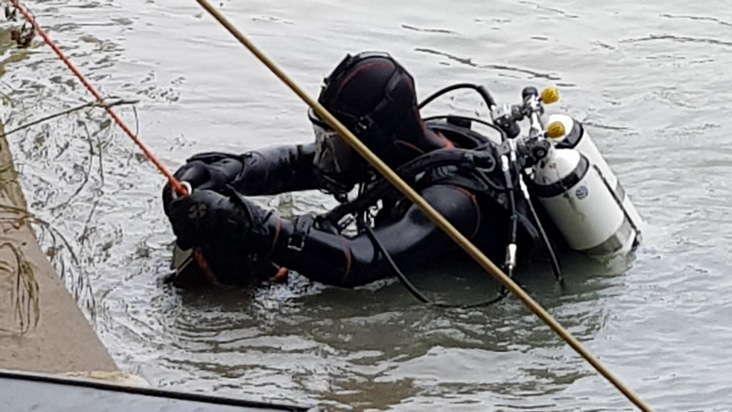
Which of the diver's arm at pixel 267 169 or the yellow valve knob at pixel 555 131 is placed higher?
the yellow valve knob at pixel 555 131

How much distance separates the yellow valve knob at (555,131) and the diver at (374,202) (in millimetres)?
215

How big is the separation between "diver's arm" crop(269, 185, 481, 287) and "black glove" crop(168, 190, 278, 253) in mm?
91

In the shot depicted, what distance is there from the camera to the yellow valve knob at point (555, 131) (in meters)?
4.67

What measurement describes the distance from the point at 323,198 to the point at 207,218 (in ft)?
5.26

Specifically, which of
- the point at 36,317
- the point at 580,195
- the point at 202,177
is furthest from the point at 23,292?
the point at 580,195

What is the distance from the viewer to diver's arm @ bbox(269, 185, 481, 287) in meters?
4.39

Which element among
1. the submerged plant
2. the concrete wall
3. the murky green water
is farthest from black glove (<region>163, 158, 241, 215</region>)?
the submerged plant

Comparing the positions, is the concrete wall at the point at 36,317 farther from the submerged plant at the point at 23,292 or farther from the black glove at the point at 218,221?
the black glove at the point at 218,221

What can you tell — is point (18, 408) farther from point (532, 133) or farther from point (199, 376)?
point (532, 133)

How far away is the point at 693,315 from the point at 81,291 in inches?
86.2

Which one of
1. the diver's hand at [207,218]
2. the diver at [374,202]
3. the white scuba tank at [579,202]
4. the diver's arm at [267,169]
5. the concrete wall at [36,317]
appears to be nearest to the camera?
the concrete wall at [36,317]

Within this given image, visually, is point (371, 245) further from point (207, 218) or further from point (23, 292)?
point (23, 292)

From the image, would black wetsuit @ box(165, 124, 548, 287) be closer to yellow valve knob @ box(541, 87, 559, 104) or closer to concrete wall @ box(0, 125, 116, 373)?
yellow valve knob @ box(541, 87, 559, 104)

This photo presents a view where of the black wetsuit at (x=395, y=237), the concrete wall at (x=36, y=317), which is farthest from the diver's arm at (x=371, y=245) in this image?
the concrete wall at (x=36, y=317)
